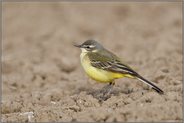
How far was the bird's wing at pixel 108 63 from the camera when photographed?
12426mm

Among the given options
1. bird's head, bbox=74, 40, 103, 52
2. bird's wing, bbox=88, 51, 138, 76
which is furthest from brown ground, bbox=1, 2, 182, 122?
bird's head, bbox=74, 40, 103, 52

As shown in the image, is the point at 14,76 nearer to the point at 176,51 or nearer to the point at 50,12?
the point at 176,51

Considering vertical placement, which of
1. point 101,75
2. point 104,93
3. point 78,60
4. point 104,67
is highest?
point 104,67

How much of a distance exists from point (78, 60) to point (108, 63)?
18.3ft

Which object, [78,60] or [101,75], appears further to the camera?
[78,60]

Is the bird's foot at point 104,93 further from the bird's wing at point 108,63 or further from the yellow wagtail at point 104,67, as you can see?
the bird's wing at point 108,63

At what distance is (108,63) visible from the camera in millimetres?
12703

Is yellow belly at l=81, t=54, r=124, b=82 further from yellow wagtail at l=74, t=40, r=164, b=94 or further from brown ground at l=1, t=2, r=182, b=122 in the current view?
brown ground at l=1, t=2, r=182, b=122

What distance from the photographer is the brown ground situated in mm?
11297

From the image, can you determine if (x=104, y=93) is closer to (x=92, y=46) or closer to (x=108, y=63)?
(x=108, y=63)

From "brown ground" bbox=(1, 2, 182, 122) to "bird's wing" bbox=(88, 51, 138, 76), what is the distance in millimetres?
492

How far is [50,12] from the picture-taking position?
24141mm

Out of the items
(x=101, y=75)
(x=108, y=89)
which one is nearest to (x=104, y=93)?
(x=108, y=89)

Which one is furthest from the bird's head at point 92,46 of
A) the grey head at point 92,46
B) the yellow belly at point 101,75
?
the yellow belly at point 101,75
